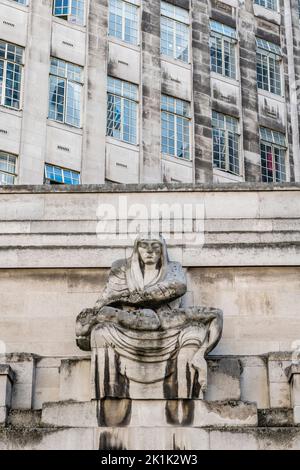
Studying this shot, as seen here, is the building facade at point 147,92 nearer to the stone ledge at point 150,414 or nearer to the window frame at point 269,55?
the window frame at point 269,55

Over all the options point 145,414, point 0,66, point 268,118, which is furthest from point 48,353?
point 268,118

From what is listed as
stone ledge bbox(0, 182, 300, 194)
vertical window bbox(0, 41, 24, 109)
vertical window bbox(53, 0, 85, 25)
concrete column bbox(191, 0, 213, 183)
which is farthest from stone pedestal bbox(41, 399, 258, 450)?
vertical window bbox(53, 0, 85, 25)

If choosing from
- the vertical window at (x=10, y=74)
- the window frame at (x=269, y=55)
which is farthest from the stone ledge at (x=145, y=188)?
the window frame at (x=269, y=55)

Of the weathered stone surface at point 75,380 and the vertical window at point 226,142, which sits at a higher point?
the vertical window at point 226,142

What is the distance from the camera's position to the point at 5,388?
1952 cm

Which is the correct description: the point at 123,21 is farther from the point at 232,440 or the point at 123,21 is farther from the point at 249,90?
the point at 232,440

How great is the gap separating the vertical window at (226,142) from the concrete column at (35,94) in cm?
859

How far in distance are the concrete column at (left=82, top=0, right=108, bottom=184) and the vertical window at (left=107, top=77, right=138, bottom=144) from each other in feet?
1.38

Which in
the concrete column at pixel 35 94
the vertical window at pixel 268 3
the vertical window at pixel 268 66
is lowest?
the concrete column at pixel 35 94

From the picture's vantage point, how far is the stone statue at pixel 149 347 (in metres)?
19.0

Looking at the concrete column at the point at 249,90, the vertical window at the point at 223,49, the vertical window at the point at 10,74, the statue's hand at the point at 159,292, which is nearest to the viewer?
the statue's hand at the point at 159,292

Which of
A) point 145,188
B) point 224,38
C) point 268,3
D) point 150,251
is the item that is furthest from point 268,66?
point 150,251

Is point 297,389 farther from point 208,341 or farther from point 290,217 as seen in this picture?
point 290,217

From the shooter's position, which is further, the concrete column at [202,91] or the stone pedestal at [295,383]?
the concrete column at [202,91]
